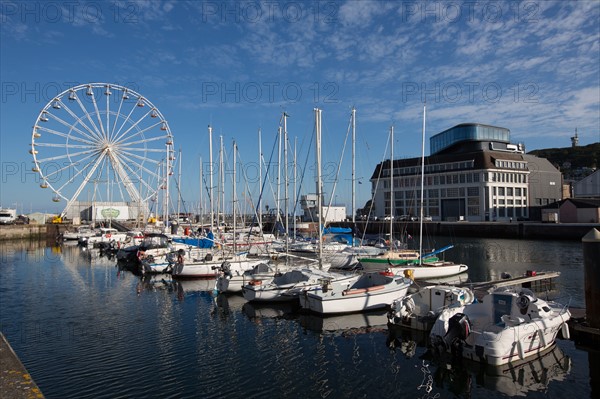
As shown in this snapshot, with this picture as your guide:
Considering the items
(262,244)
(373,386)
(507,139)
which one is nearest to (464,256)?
(262,244)

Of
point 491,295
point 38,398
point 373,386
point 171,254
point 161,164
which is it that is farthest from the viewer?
point 161,164

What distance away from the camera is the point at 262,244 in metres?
45.4

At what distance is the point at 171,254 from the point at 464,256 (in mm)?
29902

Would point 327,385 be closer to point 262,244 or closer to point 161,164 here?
point 262,244

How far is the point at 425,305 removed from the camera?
62.5ft

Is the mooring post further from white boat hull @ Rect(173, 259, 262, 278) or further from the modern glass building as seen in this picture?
the modern glass building

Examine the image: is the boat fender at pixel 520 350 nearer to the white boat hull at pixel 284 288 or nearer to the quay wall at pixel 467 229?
the white boat hull at pixel 284 288

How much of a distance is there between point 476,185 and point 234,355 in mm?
88408

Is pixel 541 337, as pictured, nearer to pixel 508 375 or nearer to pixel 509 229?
pixel 508 375

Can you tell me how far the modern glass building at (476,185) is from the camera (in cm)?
9406

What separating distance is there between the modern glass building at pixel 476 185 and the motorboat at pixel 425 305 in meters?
68.9

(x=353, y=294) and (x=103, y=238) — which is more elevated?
(x=103, y=238)

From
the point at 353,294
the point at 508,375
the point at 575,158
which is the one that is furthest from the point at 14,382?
the point at 575,158

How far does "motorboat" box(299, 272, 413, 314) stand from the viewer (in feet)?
69.1
